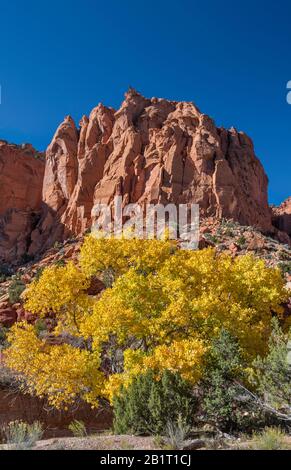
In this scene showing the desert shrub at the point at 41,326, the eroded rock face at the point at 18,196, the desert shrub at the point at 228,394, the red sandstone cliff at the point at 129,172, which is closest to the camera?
the desert shrub at the point at 228,394

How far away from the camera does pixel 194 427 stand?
13.2 meters

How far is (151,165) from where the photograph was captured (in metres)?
65.8

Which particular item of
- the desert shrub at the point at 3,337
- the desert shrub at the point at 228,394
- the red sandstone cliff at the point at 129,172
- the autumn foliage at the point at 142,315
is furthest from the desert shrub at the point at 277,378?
the red sandstone cliff at the point at 129,172

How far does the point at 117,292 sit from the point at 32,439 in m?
5.40

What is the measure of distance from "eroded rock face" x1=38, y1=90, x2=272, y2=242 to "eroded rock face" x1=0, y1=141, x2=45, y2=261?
3.76 m

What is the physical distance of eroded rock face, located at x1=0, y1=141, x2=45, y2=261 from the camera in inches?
2899

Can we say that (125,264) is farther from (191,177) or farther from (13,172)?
(13,172)

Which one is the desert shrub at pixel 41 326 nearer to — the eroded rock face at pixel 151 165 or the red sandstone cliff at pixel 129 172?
the red sandstone cliff at pixel 129 172

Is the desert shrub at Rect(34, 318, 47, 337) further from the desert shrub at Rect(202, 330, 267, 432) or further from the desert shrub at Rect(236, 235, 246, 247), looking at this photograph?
the desert shrub at Rect(236, 235, 246, 247)

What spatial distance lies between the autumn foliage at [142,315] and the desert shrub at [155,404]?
0.37 m

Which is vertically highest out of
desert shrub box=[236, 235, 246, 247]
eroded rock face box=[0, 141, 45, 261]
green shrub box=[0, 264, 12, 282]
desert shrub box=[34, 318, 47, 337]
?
eroded rock face box=[0, 141, 45, 261]

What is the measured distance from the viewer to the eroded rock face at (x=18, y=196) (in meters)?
73.6

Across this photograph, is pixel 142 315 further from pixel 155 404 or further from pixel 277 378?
pixel 277 378

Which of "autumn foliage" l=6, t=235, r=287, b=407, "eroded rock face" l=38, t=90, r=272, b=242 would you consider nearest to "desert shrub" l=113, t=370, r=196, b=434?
"autumn foliage" l=6, t=235, r=287, b=407
